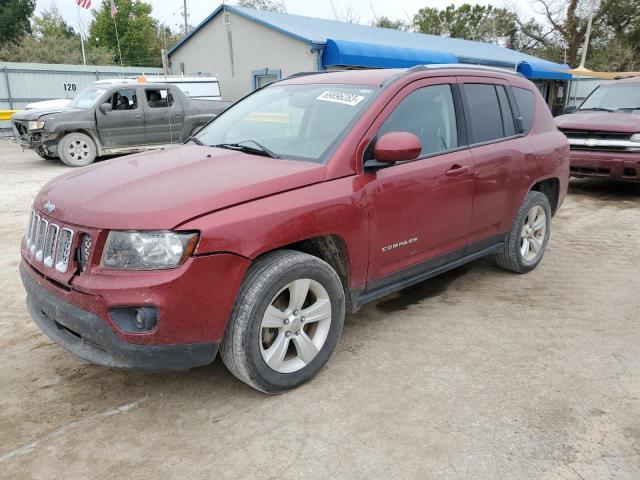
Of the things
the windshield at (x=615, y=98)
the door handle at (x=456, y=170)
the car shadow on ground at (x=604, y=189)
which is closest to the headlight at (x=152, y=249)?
the door handle at (x=456, y=170)

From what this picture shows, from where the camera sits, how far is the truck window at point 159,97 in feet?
41.0

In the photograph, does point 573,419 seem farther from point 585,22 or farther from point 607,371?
point 585,22

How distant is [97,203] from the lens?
2602 millimetres

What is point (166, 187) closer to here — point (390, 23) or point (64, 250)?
point (64, 250)

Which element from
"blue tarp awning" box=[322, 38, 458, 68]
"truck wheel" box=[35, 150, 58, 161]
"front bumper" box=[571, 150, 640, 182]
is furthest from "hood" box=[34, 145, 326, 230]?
"blue tarp awning" box=[322, 38, 458, 68]

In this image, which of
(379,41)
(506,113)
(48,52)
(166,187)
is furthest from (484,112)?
(48,52)

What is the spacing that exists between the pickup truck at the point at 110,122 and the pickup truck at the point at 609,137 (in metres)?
7.87

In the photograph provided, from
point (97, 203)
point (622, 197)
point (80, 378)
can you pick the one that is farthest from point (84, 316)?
point (622, 197)

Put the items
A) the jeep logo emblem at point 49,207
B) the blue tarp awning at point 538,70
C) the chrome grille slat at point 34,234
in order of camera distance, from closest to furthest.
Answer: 1. the jeep logo emblem at point 49,207
2. the chrome grille slat at point 34,234
3. the blue tarp awning at point 538,70

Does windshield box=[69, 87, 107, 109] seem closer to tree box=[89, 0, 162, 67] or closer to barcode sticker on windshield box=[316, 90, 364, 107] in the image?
barcode sticker on windshield box=[316, 90, 364, 107]

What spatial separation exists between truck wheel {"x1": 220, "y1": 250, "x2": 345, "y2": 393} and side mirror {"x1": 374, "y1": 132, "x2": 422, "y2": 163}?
751mm

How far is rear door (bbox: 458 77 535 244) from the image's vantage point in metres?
3.96

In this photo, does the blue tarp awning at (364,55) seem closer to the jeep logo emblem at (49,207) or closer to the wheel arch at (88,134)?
the wheel arch at (88,134)

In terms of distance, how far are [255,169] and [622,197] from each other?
300 inches
